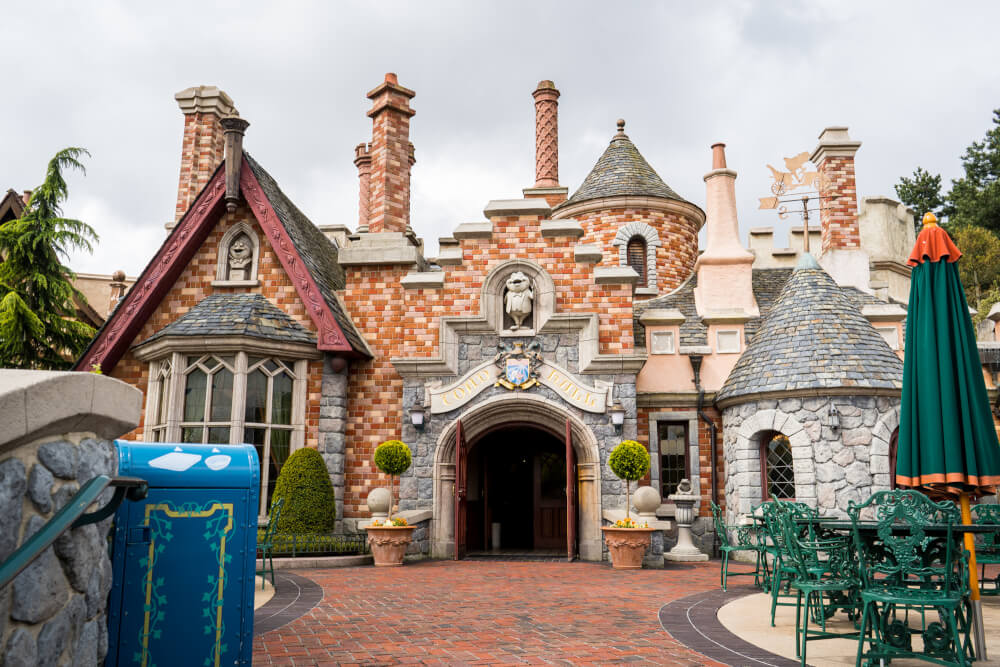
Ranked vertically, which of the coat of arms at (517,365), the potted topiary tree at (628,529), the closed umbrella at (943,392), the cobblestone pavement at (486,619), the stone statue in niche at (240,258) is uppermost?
the stone statue in niche at (240,258)

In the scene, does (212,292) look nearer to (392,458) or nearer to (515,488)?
(392,458)

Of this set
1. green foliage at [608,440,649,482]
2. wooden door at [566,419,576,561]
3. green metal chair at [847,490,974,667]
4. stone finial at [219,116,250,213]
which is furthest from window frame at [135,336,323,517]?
green metal chair at [847,490,974,667]

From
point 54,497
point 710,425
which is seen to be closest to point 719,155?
point 710,425

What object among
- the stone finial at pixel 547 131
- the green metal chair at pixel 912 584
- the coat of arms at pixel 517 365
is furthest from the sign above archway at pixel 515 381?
the green metal chair at pixel 912 584

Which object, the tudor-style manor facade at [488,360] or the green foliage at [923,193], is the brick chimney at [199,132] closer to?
the tudor-style manor facade at [488,360]

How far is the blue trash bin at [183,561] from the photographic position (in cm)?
437

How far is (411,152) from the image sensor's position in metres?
20.6

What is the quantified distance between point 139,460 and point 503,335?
33.7ft

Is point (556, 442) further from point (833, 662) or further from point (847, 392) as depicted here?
point (833, 662)

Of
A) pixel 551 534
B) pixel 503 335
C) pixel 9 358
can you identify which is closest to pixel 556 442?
pixel 551 534

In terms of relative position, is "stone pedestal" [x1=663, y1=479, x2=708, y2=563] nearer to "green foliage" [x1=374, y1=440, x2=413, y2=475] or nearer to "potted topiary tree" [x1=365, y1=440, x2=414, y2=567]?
"potted topiary tree" [x1=365, y1=440, x2=414, y2=567]

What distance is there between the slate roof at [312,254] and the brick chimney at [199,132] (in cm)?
227

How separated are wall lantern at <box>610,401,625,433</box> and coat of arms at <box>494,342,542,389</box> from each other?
5.08 feet

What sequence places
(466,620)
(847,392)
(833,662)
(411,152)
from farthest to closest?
(411,152), (847,392), (466,620), (833,662)
